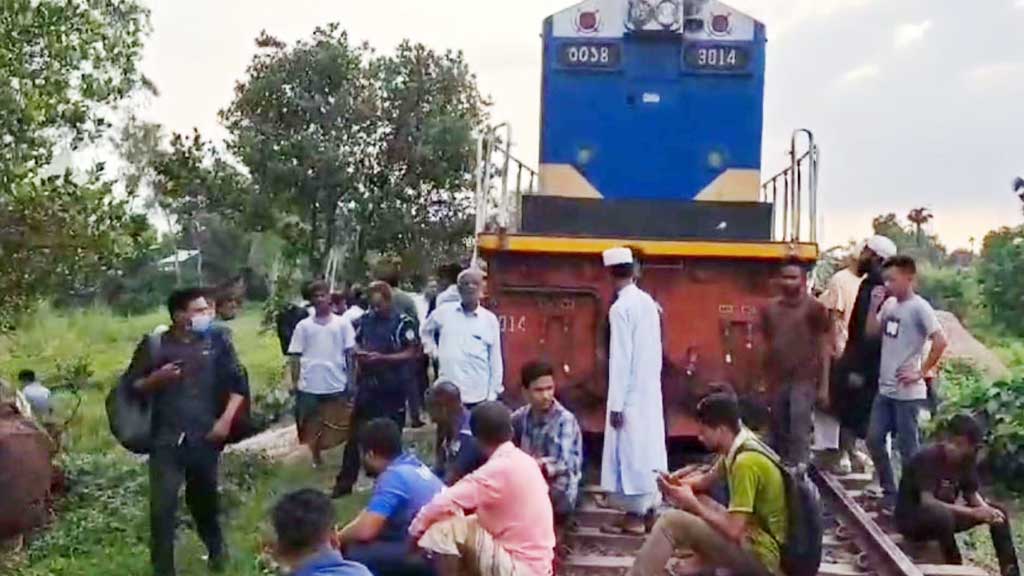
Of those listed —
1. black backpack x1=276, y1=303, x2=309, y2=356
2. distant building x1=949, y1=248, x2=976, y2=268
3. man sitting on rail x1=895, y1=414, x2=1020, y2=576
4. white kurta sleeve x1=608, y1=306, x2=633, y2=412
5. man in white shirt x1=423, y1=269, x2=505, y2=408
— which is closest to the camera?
man sitting on rail x1=895, y1=414, x2=1020, y2=576

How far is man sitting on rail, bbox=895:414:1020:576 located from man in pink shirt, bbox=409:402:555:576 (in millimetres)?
2659

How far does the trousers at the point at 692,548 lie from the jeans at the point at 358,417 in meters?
3.38

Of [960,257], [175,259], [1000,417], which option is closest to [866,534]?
[1000,417]

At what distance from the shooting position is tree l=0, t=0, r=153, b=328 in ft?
33.8

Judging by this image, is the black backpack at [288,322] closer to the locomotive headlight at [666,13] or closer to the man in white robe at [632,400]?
the locomotive headlight at [666,13]

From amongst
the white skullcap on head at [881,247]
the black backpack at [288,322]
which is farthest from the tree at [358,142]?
the white skullcap on head at [881,247]

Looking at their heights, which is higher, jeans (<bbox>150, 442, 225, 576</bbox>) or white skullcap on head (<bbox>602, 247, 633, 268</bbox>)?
white skullcap on head (<bbox>602, 247, 633, 268</bbox>)

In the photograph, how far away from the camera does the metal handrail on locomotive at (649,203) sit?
929cm

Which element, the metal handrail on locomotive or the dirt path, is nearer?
the metal handrail on locomotive

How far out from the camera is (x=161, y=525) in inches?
277

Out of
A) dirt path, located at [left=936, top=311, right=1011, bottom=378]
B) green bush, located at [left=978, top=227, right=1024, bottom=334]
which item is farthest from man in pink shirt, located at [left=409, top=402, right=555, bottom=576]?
green bush, located at [left=978, top=227, right=1024, bottom=334]

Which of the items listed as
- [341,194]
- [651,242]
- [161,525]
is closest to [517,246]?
[651,242]

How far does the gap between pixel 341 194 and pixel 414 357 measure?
874 centimetres

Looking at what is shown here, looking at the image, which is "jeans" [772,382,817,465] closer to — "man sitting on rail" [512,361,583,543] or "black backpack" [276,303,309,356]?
"man sitting on rail" [512,361,583,543]
